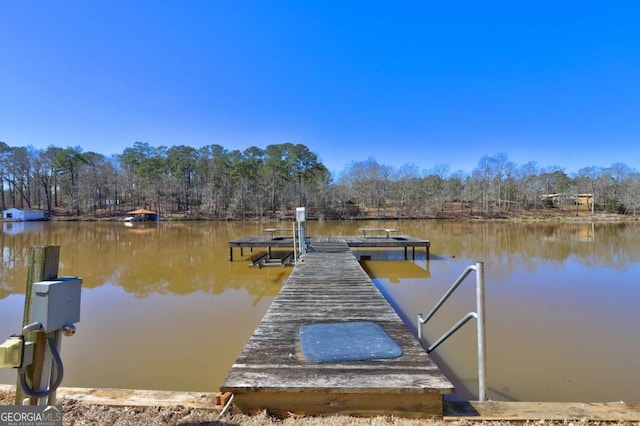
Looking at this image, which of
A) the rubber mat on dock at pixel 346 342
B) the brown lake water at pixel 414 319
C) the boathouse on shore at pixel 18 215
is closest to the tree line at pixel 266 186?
the boathouse on shore at pixel 18 215

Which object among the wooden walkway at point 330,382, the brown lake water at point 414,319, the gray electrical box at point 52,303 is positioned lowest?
the brown lake water at point 414,319

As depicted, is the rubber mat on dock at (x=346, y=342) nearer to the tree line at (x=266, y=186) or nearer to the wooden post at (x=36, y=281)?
the wooden post at (x=36, y=281)

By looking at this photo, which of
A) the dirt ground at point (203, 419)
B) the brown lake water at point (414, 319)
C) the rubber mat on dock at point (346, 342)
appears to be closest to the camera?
the dirt ground at point (203, 419)

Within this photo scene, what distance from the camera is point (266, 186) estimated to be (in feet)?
132

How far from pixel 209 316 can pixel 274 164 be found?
114 feet

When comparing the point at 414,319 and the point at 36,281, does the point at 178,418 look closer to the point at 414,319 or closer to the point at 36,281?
the point at 36,281

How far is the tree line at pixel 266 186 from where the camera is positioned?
3972cm

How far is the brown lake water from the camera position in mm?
3564

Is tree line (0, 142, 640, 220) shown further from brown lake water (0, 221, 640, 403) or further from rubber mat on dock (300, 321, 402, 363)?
rubber mat on dock (300, 321, 402, 363)

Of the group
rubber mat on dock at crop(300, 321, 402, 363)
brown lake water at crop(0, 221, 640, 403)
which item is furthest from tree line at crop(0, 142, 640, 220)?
rubber mat on dock at crop(300, 321, 402, 363)

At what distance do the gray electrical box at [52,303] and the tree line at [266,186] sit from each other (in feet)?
116

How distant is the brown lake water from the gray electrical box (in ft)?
7.25

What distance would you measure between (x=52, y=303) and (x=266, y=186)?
128ft

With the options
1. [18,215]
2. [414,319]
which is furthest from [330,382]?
[18,215]
